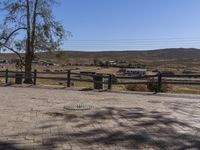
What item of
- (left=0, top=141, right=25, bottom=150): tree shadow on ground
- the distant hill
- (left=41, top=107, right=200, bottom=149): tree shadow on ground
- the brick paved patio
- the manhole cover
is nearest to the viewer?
(left=0, top=141, right=25, bottom=150): tree shadow on ground

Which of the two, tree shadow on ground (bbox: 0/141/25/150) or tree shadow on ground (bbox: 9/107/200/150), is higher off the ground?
tree shadow on ground (bbox: 9/107/200/150)

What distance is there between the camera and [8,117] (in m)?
9.07

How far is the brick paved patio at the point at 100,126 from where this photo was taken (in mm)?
6637

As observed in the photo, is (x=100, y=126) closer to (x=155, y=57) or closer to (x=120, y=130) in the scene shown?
(x=120, y=130)

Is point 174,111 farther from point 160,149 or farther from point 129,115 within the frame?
point 160,149

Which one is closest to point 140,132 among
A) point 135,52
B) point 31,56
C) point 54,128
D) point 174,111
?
point 54,128

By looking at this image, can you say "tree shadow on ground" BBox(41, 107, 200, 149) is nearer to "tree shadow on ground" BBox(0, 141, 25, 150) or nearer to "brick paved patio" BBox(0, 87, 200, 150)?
"brick paved patio" BBox(0, 87, 200, 150)

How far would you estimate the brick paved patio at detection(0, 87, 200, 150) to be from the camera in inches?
261

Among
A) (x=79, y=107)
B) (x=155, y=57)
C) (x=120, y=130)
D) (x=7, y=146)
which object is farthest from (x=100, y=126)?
(x=155, y=57)

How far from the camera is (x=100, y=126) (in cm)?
816

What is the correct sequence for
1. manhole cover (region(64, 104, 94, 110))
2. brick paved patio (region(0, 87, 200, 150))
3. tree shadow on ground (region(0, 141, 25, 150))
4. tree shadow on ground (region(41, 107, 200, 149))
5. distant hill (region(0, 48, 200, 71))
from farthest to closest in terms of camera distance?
1. distant hill (region(0, 48, 200, 71))
2. manhole cover (region(64, 104, 94, 110))
3. tree shadow on ground (region(41, 107, 200, 149))
4. brick paved patio (region(0, 87, 200, 150))
5. tree shadow on ground (region(0, 141, 25, 150))

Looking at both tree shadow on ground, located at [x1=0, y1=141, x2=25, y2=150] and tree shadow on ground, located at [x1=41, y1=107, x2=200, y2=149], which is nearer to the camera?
tree shadow on ground, located at [x1=0, y1=141, x2=25, y2=150]

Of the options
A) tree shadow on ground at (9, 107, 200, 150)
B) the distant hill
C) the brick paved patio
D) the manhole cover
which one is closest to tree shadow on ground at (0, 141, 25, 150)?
the brick paved patio

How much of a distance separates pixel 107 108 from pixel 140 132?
3.41 meters
